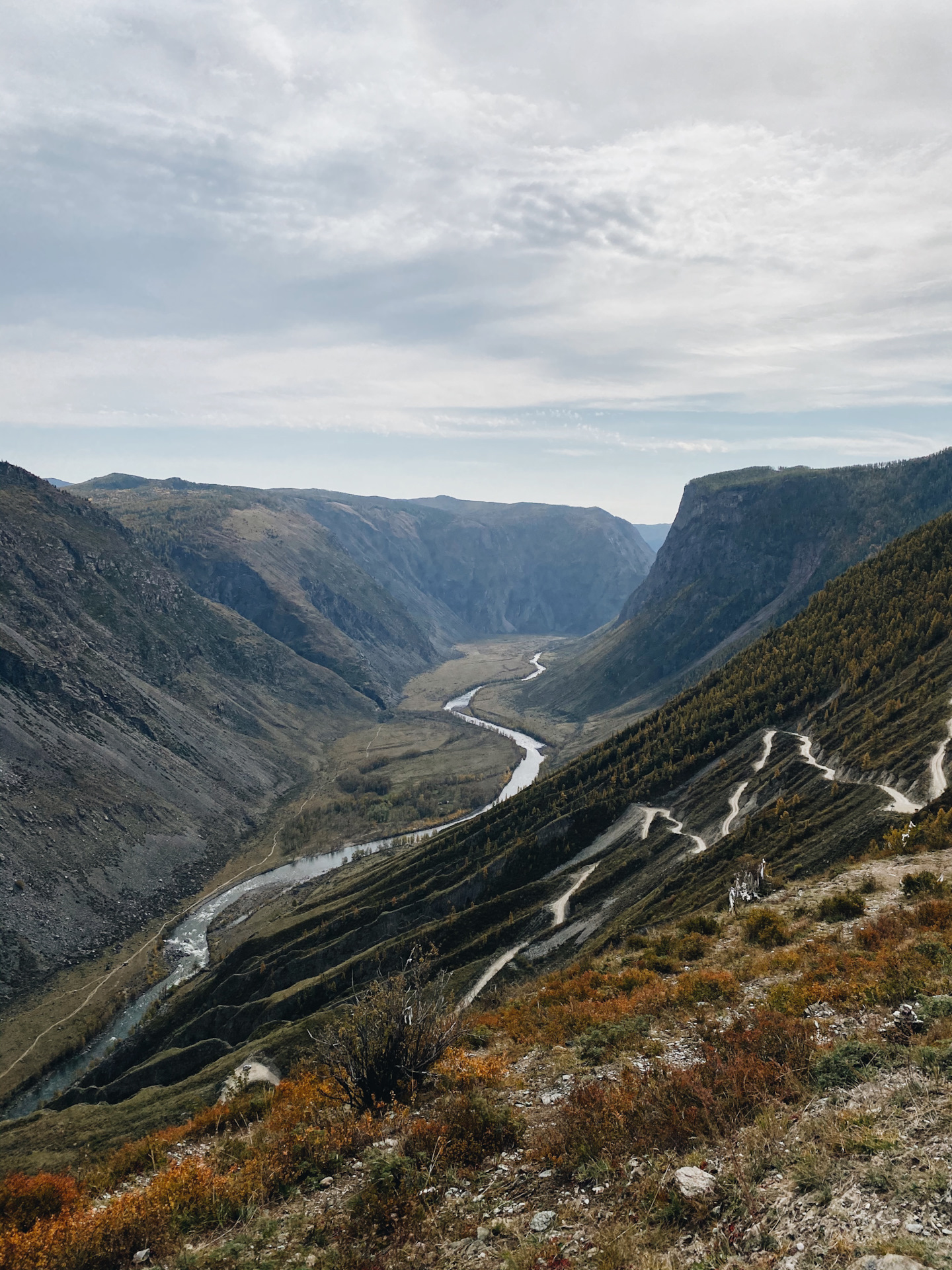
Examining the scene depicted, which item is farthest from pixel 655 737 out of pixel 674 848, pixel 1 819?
pixel 1 819

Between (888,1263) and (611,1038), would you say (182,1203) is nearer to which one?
(611,1038)

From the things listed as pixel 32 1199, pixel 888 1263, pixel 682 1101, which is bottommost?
pixel 32 1199

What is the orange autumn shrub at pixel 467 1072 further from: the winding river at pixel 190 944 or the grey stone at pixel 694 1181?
the winding river at pixel 190 944

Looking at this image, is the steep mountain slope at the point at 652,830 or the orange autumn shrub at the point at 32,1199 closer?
the orange autumn shrub at the point at 32,1199

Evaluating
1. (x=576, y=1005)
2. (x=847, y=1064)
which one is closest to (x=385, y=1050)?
(x=576, y=1005)

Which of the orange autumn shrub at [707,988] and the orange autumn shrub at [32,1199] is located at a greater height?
the orange autumn shrub at [707,988]

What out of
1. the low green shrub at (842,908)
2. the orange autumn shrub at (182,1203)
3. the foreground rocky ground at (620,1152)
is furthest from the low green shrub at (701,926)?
the orange autumn shrub at (182,1203)

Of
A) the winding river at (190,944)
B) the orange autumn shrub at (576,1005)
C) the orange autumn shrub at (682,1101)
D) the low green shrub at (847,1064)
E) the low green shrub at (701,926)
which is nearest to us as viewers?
the orange autumn shrub at (682,1101)
